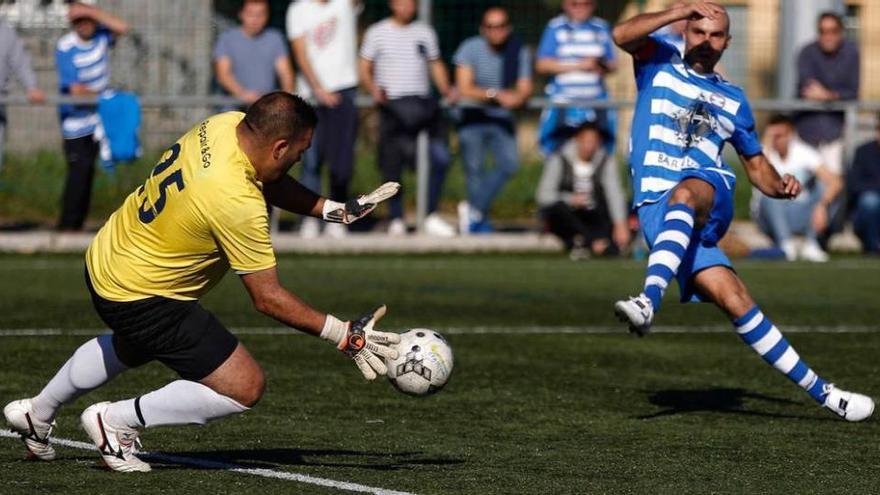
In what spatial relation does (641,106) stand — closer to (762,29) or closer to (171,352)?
(171,352)

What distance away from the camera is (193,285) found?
689 centimetres

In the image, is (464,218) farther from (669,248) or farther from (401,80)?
(669,248)

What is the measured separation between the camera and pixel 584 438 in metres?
7.80

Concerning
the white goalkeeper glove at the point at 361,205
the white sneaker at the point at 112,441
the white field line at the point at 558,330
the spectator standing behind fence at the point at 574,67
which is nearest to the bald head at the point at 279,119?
the white goalkeeper glove at the point at 361,205

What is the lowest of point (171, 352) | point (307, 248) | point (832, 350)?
point (307, 248)

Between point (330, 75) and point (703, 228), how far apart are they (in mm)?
8532

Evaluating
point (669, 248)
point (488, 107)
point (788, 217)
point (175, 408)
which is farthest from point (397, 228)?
point (175, 408)

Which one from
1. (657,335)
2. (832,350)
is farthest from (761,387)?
(657,335)

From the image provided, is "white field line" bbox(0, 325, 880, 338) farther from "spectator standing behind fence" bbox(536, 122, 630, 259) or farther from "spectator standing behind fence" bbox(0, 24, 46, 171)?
"spectator standing behind fence" bbox(0, 24, 46, 171)

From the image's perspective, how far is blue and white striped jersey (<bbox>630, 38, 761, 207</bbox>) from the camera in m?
8.54

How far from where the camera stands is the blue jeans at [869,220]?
55.1 ft

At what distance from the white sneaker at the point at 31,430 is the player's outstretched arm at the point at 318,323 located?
1138mm

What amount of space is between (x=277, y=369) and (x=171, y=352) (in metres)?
2.98

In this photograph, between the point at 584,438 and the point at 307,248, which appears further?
the point at 307,248
